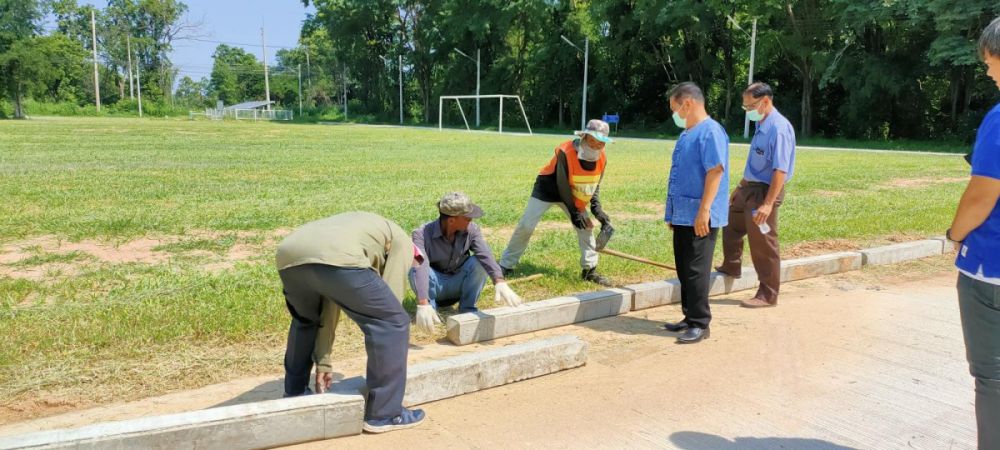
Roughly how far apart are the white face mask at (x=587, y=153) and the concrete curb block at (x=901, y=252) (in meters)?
3.54

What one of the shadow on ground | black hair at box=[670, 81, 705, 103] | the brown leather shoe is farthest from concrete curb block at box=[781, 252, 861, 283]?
the shadow on ground

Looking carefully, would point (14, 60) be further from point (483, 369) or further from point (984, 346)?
point (984, 346)

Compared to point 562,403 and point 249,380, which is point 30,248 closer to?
point 249,380

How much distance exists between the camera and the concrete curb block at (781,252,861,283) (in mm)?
6977

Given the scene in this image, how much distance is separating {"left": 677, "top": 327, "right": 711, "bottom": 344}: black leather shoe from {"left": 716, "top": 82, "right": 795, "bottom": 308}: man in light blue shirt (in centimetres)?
111

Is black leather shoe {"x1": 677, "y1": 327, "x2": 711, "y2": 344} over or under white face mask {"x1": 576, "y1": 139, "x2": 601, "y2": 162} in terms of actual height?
under

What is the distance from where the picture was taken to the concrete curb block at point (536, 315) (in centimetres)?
494

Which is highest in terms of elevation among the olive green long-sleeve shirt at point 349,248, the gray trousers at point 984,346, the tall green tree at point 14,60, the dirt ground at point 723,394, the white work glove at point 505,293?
the tall green tree at point 14,60

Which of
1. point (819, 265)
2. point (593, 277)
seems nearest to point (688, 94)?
point (593, 277)

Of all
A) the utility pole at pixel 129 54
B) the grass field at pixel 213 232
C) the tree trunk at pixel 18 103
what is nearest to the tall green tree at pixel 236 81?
the utility pole at pixel 129 54

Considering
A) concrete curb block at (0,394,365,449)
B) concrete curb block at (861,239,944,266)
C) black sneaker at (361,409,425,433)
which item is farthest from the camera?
concrete curb block at (861,239,944,266)

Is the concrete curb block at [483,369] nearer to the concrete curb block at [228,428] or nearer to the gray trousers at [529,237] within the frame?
the concrete curb block at [228,428]

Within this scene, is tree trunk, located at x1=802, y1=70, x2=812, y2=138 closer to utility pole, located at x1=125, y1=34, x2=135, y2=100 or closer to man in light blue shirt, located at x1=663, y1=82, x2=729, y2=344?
man in light blue shirt, located at x1=663, y1=82, x2=729, y2=344

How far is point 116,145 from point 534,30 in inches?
1507
